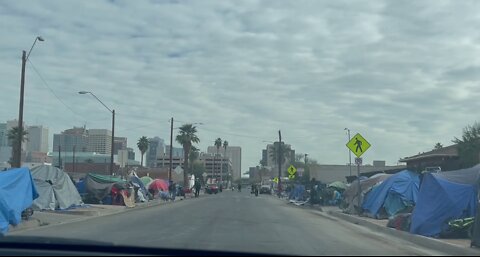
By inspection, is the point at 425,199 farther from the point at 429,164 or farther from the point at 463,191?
the point at 429,164

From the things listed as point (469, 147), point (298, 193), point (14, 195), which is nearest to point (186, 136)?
point (298, 193)

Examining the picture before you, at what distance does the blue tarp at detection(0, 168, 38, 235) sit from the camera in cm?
2141

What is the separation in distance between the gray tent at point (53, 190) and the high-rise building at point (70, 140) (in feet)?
409

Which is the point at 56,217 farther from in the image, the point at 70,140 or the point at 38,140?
the point at 70,140

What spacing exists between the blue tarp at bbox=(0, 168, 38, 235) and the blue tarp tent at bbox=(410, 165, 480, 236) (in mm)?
12735

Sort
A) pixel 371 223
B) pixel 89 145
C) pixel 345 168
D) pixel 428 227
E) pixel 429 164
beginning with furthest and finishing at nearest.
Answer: pixel 89 145
pixel 345 168
pixel 429 164
pixel 371 223
pixel 428 227

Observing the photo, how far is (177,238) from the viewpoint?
56.1 feet

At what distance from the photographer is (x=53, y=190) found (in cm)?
3338

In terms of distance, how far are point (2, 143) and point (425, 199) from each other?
124 meters

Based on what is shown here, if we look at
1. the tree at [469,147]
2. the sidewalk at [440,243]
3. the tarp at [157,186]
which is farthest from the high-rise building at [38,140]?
Answer: the sidewalk at [440,243]

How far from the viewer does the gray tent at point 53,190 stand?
107 ft

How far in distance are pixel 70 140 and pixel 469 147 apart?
140 metres

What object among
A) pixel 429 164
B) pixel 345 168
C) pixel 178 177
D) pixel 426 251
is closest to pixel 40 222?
pixel 426 251

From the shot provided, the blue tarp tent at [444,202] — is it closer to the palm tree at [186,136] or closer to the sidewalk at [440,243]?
the sidewalk at [440,243]
